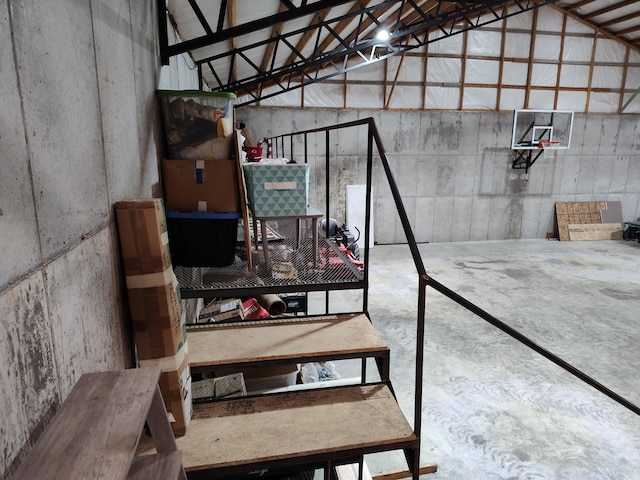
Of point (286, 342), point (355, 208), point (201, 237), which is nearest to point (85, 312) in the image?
point (286, 342)

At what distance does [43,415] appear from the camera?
0.92 m

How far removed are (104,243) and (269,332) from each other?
104cm

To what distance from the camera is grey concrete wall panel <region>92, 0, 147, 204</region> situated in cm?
138

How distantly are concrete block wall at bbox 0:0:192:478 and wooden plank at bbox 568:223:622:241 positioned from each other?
1092 cm

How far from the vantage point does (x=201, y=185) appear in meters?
2.23

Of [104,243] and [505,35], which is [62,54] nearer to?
[104,243]

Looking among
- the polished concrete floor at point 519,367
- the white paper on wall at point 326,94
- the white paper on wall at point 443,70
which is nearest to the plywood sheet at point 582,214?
the polished concrete floor at point 519,367

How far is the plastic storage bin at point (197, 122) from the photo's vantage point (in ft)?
7.09

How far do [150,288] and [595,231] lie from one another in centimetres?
1145

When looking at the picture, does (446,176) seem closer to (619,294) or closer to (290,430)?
(619,294)

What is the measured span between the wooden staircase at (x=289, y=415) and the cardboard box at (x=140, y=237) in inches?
23.0

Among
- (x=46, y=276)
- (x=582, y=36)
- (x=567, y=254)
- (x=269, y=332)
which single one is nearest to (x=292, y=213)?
(x=269, y=332)

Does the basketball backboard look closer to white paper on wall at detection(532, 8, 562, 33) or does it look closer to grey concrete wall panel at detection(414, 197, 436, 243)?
white paper on wall at detection(532, 8, 562, 33)

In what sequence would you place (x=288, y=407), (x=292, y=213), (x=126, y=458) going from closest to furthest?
(x=126, y=458)
(x=288, y=407)
(x=292, y=213)
